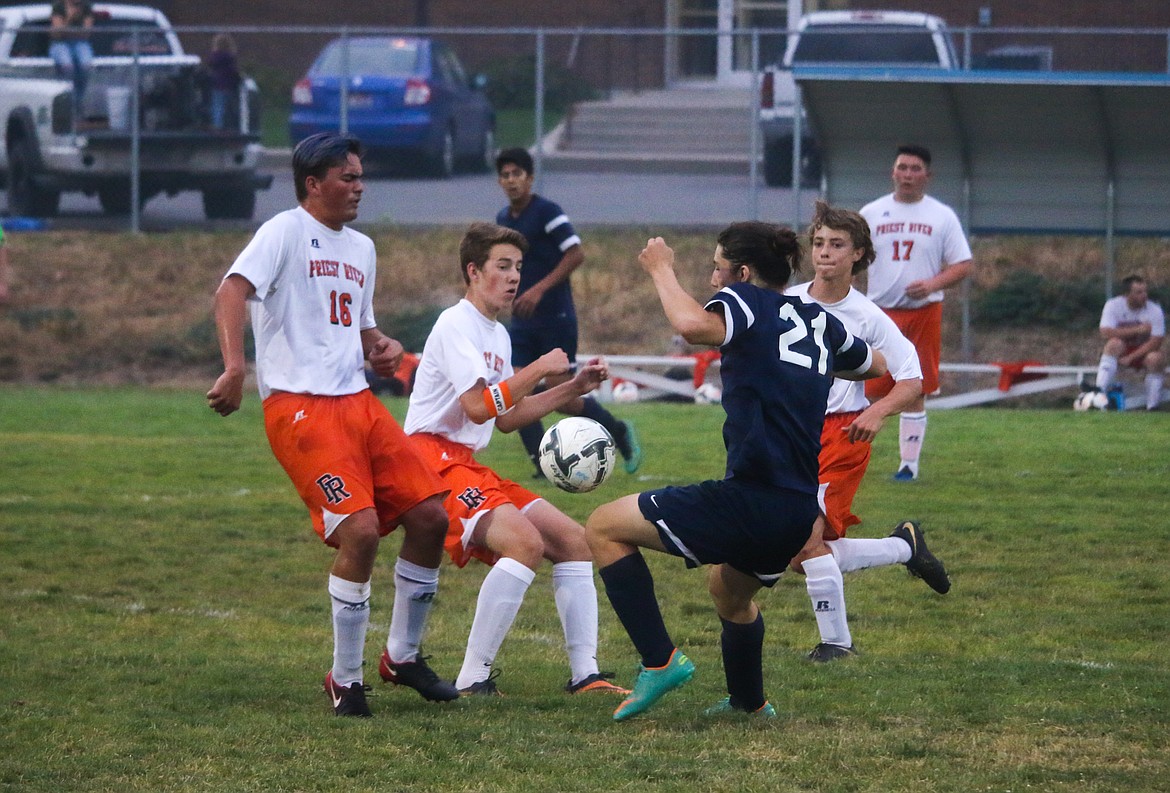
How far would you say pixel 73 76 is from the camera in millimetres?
19812

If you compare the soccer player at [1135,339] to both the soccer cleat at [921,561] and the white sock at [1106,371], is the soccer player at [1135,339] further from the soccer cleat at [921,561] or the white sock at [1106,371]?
the soccer cleat at [921,561]

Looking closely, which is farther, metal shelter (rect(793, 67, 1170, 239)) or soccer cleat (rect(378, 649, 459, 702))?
metal shelter (rect(793, 67, 1170, 239))

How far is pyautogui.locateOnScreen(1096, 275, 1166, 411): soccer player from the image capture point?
14.8m

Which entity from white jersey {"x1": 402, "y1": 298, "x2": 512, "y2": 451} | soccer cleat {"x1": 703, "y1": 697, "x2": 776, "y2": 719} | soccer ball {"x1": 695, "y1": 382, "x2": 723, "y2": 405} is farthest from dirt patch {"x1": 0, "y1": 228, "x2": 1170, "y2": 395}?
soccer cleat {"x1": 703, "y1": 697, "x2": 776, "y2": 719}

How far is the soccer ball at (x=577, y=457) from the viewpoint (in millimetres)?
6047

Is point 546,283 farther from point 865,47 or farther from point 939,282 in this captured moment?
point 865,47

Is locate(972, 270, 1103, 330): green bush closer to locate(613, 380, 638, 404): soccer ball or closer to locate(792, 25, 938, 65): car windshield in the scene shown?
locate(792, 25, 938, 65): car windshield

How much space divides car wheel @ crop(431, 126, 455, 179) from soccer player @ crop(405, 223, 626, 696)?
15809 mm

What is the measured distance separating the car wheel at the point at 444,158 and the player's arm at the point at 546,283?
36.9 ft

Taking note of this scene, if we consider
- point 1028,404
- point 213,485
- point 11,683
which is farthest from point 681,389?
point 11,683

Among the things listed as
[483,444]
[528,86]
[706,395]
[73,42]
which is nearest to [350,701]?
[483,444]

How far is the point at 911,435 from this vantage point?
10289mm

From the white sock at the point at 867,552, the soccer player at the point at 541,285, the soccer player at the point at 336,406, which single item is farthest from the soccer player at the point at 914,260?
the soccer player at the point at 336,406

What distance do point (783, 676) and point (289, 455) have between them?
205 centimetres
